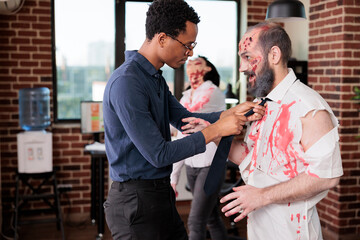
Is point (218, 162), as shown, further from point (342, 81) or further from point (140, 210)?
point (342, 81)

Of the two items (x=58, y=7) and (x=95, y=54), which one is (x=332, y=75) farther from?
(x=58, y=7)

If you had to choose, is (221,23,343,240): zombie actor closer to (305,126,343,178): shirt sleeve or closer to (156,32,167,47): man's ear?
(305,126,343,178): shirt sleeve

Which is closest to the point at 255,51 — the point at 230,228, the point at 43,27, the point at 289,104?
the point at 289,104

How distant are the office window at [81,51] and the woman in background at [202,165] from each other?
1.50m

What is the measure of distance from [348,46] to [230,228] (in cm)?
204

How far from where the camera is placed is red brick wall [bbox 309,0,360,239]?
11.2 ft

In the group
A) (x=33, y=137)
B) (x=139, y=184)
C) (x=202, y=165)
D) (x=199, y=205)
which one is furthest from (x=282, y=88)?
(x=33, y=137)

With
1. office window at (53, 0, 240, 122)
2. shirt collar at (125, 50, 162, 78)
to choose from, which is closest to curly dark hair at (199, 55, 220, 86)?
office window at (53, 0, 240, 122)

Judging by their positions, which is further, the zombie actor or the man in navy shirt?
the man in navy shirt

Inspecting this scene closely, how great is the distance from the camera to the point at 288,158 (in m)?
1.60

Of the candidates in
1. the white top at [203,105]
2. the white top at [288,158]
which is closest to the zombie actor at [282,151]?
the white top at [288,158]

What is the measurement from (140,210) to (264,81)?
28.9 inches

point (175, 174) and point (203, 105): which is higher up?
point (203, 105)

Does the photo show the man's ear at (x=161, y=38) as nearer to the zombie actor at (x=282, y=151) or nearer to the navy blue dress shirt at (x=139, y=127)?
the navy blue dress shirt at (x=139, y=127)
